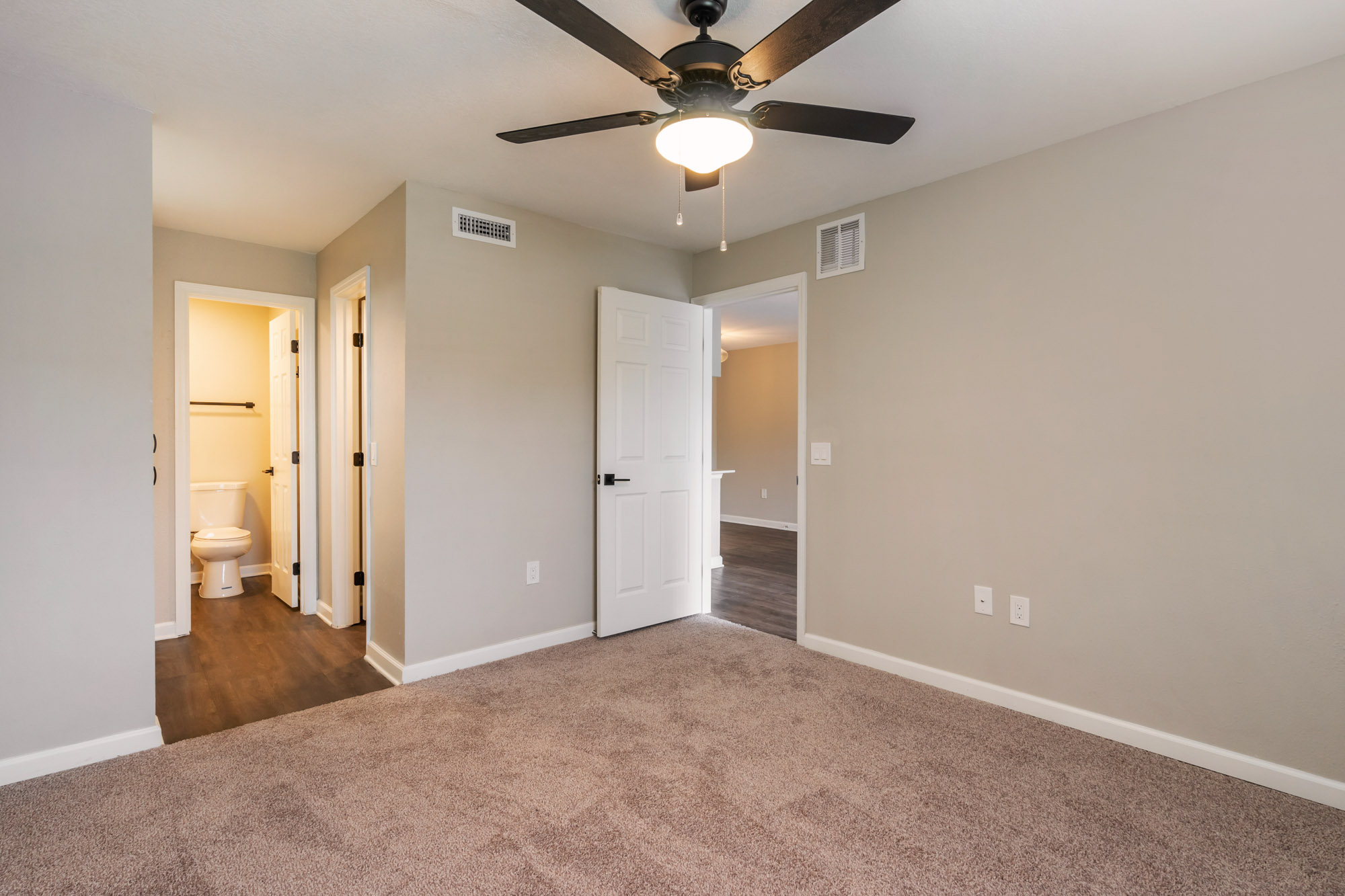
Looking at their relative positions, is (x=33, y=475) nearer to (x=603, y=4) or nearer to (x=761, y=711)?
(x=603, y=4)

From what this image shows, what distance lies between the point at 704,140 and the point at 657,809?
2.00m

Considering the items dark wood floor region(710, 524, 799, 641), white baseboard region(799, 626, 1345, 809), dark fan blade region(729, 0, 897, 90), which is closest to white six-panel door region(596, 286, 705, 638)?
dark wood floor region(710, 524, 799, 641)

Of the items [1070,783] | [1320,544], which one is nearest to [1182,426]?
[1320,544]

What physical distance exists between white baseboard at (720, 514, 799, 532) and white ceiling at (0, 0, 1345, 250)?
18.3ft

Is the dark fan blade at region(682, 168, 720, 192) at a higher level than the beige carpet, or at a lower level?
higher

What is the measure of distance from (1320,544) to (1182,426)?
1.73 ft

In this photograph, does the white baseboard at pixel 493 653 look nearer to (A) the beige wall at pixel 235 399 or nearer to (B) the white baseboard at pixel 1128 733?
(B) the white baseboard at pixel 1128 733

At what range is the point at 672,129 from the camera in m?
1.79

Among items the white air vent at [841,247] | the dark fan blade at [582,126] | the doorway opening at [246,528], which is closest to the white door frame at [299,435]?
the doorway opening at [246,528]

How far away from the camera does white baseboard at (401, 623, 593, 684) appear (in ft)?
10.2

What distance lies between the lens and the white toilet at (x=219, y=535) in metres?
4.51

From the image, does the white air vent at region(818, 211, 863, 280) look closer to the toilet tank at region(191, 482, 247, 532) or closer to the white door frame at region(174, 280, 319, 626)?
the white door frame at region(174, 280, 319, 626)

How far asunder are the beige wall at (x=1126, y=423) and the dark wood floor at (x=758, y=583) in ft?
2.67

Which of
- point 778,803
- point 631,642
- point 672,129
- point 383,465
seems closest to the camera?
point 672,129
